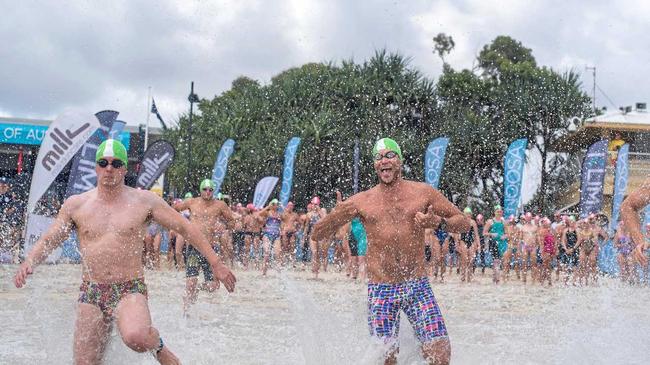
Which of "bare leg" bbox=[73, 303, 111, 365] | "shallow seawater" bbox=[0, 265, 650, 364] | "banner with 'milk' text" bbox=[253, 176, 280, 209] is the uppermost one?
"banner with 'milk' text" bbox=[253, 176, 280, 209]

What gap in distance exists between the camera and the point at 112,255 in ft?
14.6

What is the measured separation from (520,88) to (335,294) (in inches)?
964

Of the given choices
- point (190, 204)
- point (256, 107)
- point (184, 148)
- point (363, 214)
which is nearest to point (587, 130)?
point (256, 107)

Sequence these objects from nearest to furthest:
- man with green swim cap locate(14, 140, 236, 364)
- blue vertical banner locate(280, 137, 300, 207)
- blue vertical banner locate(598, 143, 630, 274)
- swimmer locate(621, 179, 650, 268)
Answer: man with green swim cap locate(14, 140, 236, 364)
swimmer locate(621, 179, 650, 268)
blue vertical banner locate(598, 143, 630, 274)
blue vertical banner locate(280, 137, 300, 207)

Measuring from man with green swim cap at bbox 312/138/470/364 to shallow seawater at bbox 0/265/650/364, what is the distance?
0.22m

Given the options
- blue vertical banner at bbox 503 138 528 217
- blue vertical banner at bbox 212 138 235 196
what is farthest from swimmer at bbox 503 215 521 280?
blue vertical banner at bbox 212 138 235 196

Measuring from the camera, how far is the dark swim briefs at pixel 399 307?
14.7ft

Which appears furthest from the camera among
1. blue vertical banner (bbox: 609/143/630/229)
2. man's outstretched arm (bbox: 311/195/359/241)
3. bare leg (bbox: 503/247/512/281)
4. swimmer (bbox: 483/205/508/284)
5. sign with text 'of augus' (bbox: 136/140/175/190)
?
blue vertical banner (bbox: 609/143/630/229)

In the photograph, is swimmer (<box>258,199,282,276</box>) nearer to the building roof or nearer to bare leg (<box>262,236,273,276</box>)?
bare leg (<box>262,236,273,276</box>)

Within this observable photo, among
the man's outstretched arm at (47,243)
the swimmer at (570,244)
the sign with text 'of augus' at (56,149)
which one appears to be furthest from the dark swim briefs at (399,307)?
the swimmer at (570,244)

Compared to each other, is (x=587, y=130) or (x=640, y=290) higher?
(x=587, y=130)

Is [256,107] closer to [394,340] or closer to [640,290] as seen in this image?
[640,290]

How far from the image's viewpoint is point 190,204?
9.91 m

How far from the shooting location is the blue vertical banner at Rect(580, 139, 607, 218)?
19766 mm
